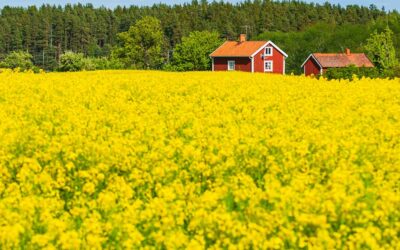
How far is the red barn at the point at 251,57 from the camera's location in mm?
80250

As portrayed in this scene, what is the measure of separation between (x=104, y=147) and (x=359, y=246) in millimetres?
5182

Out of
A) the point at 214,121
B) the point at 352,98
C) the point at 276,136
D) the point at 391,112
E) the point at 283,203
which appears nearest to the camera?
the point at 283,203

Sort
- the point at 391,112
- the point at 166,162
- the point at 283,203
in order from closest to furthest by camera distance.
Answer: the point at 283,203 < the point at 166,162 < the point at 391,112

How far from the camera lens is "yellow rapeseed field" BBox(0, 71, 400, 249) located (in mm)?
6773

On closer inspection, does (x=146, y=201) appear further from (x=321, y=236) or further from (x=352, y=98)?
(x=352, y=98)

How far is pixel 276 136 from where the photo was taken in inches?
458

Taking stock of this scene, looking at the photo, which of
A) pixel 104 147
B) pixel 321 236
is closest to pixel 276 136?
pixel 104 147

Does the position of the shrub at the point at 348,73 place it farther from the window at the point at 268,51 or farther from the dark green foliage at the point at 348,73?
the window at the point at 268,51

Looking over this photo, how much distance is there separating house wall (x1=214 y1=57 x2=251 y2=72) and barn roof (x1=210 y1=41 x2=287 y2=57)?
677 millimetres

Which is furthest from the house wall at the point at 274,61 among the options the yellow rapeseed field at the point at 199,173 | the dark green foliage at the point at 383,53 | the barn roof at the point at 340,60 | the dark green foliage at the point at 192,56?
the yellow rapeseed field at the point at 199,173

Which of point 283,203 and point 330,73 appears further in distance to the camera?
point 330,73

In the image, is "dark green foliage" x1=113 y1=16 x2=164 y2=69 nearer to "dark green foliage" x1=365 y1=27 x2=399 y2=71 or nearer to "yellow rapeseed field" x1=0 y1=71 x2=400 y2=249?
"dark green foliage" x1=365 y1=27 x2=399 y2=71

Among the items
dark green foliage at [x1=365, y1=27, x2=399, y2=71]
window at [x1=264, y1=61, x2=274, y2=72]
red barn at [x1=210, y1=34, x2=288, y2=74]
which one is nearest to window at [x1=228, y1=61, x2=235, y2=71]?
red barn at [x1=210, y1=34, x2=288, y2=74]

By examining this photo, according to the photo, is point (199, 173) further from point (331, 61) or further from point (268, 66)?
point (331, 61)
